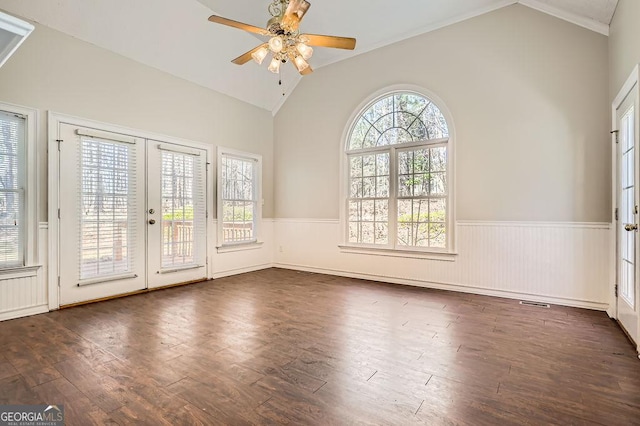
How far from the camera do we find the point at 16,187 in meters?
3.39

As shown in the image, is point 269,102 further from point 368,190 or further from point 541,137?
point 541,137

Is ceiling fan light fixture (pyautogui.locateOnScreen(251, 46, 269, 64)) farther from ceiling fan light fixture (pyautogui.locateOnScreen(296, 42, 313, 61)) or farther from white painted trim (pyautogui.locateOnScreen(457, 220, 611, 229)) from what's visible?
white painted trim (pyautogui.locateOnScreen(457, 220, 611, 229))

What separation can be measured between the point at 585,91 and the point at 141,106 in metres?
5.58

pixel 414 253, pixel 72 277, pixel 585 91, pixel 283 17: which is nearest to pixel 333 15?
pixel 283 17

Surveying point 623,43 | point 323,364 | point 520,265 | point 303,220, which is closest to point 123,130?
point 303,220

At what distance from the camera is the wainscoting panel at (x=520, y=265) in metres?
3.65

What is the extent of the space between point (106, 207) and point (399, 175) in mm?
4107

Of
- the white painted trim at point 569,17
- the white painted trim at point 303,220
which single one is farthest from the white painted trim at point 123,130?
the white painted trim at point 569,17

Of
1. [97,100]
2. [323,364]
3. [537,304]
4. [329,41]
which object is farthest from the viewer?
[97,100]

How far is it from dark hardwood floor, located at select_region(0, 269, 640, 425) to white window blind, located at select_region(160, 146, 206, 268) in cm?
113

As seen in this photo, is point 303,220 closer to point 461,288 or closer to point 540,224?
point 461,288

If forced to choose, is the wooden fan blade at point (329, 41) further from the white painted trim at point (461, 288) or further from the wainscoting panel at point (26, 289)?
the wainscoting panel at point (26, 289)

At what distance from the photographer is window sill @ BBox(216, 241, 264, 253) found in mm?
5508

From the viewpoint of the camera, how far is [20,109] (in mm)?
3393
